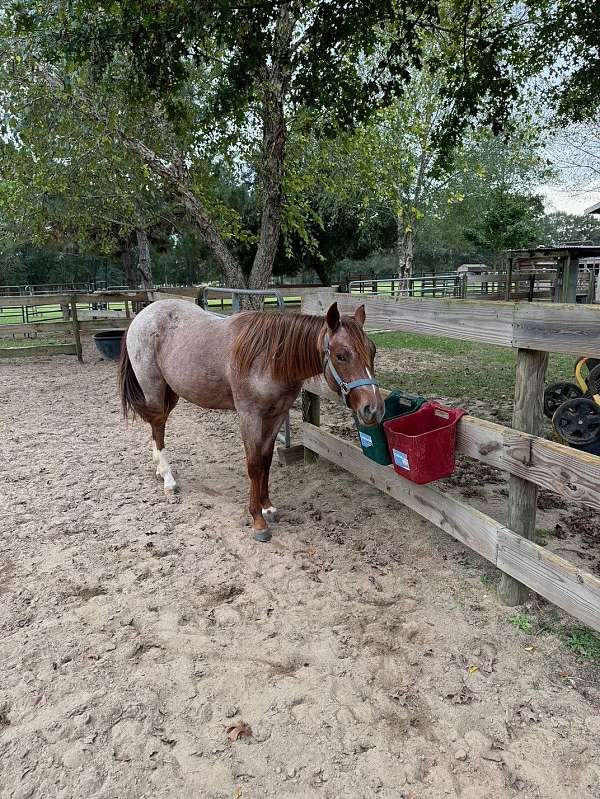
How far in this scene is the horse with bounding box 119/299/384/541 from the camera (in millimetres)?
2736

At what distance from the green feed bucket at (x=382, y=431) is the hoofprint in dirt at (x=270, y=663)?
71cm

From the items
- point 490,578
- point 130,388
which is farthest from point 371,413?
point 130,388

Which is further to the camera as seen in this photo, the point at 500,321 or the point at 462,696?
the point at 500,321

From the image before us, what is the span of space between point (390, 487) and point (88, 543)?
6.92 feet

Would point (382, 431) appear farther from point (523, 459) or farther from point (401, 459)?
point (523, 459)

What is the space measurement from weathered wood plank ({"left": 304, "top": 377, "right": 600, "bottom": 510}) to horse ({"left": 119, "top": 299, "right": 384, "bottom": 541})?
53 centimetres

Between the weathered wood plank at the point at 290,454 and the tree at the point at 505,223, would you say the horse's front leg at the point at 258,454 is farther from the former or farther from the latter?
the tree at the point at 505,223

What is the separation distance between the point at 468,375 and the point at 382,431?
18.3 feet

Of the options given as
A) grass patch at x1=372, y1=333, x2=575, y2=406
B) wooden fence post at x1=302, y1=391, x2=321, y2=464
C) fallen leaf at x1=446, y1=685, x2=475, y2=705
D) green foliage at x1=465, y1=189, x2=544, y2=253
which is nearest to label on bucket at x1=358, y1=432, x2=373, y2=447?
fallen leaf at x1=446, y1=685, x2=475, y2=705

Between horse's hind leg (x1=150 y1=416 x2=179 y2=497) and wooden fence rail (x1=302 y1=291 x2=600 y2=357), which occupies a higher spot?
wooden fence rail (x1=302 y1=291 x2=600 y2=357)

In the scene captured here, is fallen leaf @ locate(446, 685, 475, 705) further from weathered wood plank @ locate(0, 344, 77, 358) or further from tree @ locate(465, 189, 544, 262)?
tree @ locate(465, 189, 544, 262)

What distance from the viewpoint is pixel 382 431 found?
9.30 feet

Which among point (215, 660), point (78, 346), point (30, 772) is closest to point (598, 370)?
point (215, 660)

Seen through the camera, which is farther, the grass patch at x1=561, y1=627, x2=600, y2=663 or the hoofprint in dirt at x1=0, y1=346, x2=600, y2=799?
the grass patch at x1=561, y1=627, x2=600, y2=663
